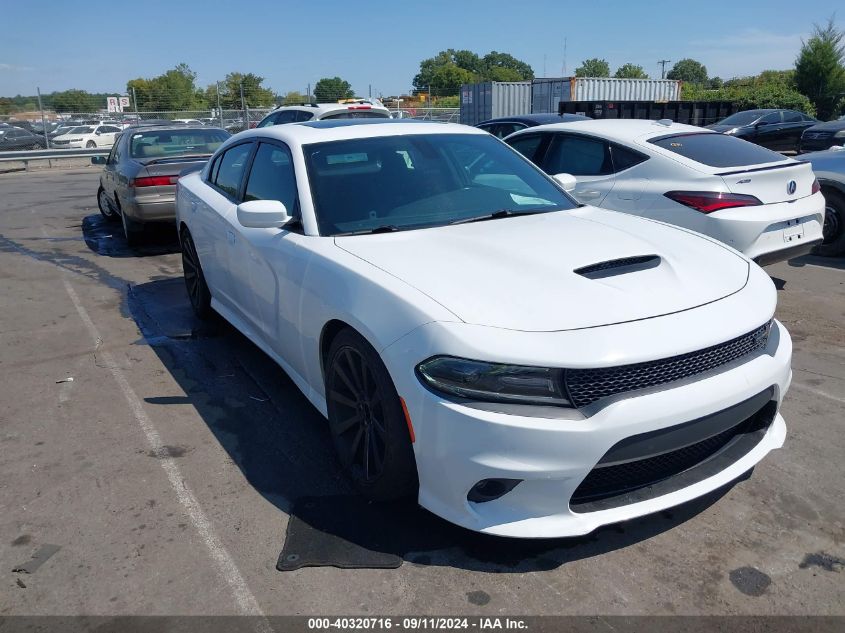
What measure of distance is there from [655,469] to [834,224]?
640 cm

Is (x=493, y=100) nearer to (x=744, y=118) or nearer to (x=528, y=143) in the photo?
Result: (x=744, y=118)

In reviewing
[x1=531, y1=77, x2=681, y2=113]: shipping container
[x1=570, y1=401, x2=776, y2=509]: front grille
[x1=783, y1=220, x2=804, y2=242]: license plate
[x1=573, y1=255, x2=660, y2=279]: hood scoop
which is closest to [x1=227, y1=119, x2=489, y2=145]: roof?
[x1=573, y1=255, x2=660, y2=279]: hood scoop

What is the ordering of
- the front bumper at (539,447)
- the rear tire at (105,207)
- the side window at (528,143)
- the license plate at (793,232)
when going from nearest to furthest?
the front bumper at (539,447)
the license plate at (793,232)
the side window at (528,143)
the rear tire at (105,207)

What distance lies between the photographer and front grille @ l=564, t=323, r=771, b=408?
251cm

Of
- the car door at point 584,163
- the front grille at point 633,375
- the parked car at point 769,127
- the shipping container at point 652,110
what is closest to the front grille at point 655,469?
the front grille at point 633,375

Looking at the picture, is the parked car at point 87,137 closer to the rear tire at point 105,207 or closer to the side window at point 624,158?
the rear tire at point 105,207

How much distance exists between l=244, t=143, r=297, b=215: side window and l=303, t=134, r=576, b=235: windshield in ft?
0.54

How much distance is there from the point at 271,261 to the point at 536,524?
2135mm

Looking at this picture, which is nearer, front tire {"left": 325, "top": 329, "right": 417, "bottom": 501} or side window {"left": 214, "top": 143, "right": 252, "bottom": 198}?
front tire {"left": 325, "top": 329, "right": 417, "bottom": 501}

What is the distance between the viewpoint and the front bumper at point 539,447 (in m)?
2.47

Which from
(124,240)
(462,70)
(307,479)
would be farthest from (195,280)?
A: (462,70)

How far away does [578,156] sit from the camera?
670 centimetres

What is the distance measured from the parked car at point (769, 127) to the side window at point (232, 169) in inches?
749

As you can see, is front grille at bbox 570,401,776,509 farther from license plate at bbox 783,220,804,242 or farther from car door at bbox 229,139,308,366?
license plate at bbox 783,220,804,242
